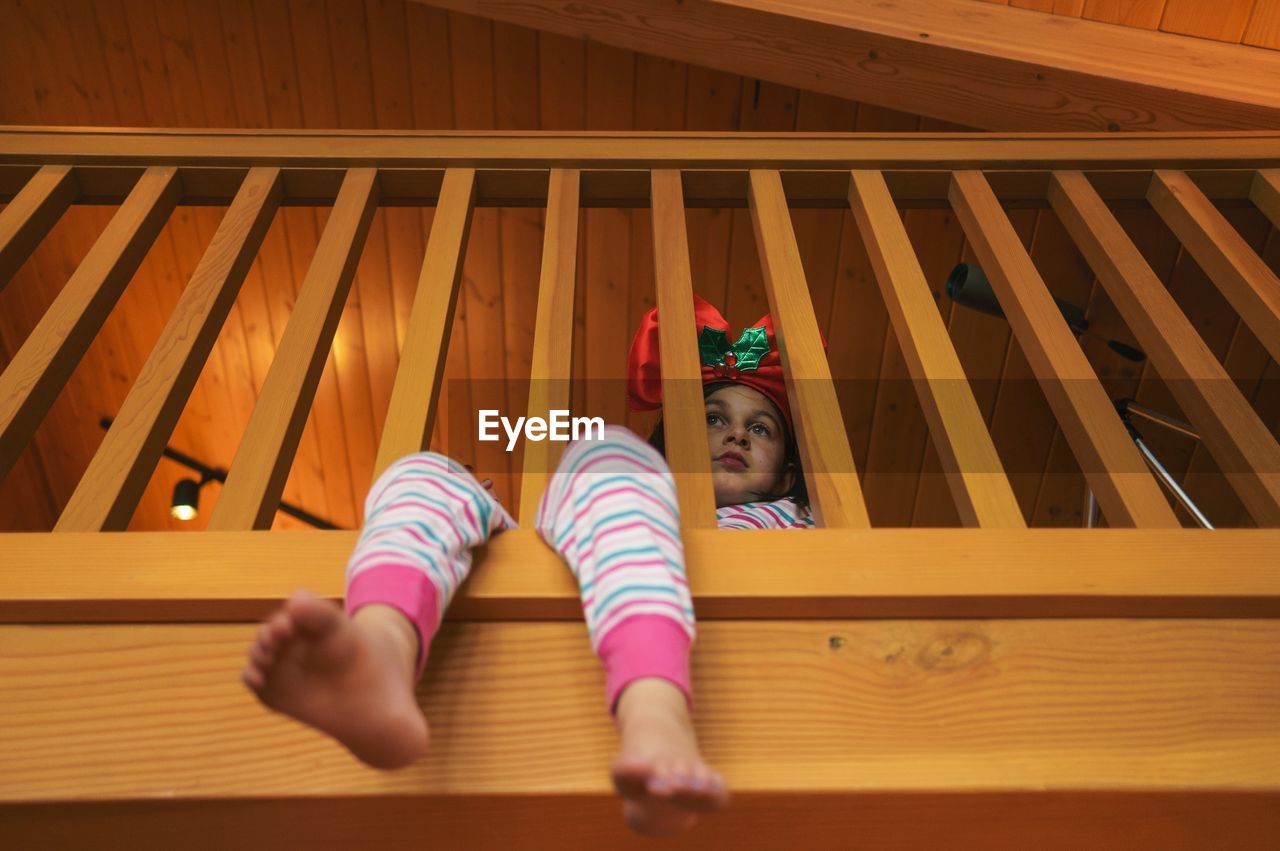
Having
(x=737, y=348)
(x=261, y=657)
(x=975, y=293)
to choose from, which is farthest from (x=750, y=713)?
(x=975, y=293)

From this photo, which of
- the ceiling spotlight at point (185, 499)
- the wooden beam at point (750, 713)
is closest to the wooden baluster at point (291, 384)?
the wooden beam at point (750, 713)

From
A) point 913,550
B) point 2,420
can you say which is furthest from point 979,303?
point 2,420

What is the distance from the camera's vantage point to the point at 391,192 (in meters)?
1.38

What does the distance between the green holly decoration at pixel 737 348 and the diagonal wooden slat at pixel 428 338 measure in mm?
468

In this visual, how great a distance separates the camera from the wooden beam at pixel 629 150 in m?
1.34

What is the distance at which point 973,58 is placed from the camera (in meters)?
1.66

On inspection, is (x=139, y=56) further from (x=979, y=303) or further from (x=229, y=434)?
(x=979, y=303)

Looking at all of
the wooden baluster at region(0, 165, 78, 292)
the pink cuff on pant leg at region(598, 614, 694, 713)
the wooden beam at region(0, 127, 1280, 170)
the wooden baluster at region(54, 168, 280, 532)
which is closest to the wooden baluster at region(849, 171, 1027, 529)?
the wooden beam at region(0, 127, 1280, 170)

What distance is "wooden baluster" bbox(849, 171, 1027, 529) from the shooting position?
83 centimetres

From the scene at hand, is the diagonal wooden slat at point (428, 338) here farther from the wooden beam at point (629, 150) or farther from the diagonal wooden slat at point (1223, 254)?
the diagonal wooden slat at point (1223, 254)

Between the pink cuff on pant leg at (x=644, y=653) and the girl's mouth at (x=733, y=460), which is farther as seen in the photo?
the girl's mouth at (x=733, y=460)

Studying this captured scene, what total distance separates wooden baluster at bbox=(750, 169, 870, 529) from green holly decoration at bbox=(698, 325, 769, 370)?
27 centimetres

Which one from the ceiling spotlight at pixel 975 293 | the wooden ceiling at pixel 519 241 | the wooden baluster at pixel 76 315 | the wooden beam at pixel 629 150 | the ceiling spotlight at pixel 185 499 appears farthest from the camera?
the ceiling spotlight at pixel 185 499

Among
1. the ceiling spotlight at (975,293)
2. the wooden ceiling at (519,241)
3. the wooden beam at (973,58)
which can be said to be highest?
the wooden ceiling at (519,241)
